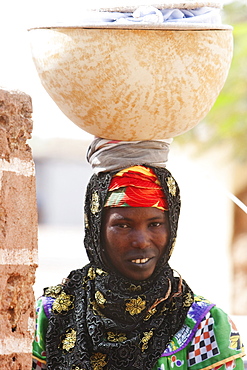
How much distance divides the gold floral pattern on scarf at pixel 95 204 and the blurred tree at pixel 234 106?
241 inches

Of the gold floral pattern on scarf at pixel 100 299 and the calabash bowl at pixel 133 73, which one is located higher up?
the calabash bowl at pixel 133 73

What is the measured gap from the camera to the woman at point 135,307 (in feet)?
9.64

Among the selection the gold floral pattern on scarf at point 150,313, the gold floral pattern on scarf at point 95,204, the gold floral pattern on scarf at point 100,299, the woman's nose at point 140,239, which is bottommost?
the gold floral pattern on scarf at point 150,313

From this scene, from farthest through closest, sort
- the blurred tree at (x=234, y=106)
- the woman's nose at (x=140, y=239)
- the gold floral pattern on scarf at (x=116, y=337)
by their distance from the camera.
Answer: the blurred tree at (x=234, y=106)
the gold floral pattern on scarf at (x=116, y=337)
the woman's nose at (x=140, y=239)

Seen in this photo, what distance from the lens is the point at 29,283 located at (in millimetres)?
2168

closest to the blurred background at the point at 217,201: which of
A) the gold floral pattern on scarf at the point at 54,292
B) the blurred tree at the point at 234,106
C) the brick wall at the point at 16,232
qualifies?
the blurred tree at the point at 234,106

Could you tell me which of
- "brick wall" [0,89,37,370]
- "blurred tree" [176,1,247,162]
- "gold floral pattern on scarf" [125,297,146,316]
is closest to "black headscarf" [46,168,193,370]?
"gold floral pattern on scarf" [125,297,146,316]

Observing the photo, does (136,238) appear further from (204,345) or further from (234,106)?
(234,106)

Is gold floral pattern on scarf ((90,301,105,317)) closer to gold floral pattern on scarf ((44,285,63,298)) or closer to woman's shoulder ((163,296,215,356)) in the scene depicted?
gold floral pattern on scarf ((44,285,63,298))

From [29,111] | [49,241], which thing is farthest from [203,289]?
[29,111]

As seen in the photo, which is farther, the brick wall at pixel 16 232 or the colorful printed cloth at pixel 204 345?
the colorful printed cloth at pixel 204 345

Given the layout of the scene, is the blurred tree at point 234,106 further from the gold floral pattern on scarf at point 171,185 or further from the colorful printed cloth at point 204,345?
the colorful printed cloth at point 204,345

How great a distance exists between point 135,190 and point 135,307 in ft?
1.48

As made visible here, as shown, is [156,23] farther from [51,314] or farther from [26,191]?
[51,314]
